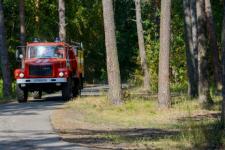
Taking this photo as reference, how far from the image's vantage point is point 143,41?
41.4 m

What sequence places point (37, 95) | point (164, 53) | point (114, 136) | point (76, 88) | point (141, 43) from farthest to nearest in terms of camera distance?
1. point (141, 43)
2. point (37, 95)
3. point (76, 88)
4. point (164, 53)
5. point (114, 136)

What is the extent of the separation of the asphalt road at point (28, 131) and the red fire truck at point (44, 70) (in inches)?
220

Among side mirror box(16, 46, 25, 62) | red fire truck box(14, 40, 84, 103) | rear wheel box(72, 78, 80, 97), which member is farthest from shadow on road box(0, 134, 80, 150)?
rear wheel box(72, 78, 80, 97)

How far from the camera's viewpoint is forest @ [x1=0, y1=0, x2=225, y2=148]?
73.0ft

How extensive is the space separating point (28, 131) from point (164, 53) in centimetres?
672

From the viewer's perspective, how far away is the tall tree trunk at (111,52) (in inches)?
919

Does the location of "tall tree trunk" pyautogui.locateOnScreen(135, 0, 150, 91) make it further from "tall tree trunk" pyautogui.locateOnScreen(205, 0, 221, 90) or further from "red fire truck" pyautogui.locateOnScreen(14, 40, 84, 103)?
"red fire truck" pyautogui.locateOnScreen(14, 40, 84, 103)

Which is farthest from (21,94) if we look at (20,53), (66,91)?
(20,53)

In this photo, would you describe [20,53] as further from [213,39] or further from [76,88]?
[213,39]

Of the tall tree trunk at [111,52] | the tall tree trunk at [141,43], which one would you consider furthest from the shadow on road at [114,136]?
the tall tree trunk at [141,43]

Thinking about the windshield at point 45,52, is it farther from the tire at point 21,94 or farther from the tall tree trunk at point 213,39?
the tall tree trunk at point 213,39

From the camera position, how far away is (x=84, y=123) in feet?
60.4

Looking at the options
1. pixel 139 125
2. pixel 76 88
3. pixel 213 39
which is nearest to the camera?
pixel 139 125

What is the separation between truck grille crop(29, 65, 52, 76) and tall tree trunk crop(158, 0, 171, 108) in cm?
851
